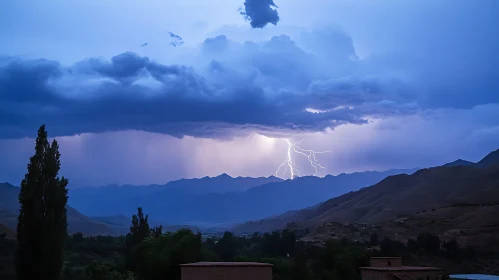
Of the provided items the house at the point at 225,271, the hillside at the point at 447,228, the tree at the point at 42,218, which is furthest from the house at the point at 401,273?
the hillside at the point at 447,228

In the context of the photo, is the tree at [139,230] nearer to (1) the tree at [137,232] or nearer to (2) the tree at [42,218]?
(1) the tree at [137,232]

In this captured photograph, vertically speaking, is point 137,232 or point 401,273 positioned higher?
point 137,232

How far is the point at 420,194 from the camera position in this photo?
138 m

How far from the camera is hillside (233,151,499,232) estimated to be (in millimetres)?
123812

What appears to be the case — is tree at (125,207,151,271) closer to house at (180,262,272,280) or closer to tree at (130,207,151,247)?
tree at (130,207,151,247)

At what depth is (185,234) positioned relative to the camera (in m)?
37.9

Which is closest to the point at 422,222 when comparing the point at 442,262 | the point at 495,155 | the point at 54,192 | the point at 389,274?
the point at 442,262

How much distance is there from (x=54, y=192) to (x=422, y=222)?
76.2 metres

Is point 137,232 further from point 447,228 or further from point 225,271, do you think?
point 447,228

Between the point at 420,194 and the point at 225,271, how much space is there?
11944cm

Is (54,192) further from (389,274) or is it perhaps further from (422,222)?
(422,222)

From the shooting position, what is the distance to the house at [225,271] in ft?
86.6

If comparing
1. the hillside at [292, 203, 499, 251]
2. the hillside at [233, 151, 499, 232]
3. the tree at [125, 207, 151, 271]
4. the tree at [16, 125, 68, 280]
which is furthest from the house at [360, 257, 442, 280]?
the hillside at [233, 151, 499, 232]

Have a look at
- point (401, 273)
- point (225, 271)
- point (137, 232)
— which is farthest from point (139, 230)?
point (401, 273)
